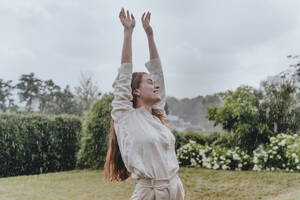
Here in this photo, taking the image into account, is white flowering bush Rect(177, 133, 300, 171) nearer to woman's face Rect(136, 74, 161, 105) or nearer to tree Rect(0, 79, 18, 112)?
woman's face Rect(136, 74, 161, 105)

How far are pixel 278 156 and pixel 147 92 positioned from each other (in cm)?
641

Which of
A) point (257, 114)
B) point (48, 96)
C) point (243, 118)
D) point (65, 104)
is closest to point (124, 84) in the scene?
point (243, 118)

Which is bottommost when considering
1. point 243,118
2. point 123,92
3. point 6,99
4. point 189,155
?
point 189,155

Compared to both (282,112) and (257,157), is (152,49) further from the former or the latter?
(282,112)

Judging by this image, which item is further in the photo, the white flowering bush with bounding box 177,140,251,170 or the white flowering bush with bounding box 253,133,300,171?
the white flowering bush with bounding box 177,140,251,170

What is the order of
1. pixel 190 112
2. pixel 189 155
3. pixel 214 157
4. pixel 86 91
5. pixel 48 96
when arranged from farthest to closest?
1. pixel 190 112
2. pixel 86 91
3. pixel 48 96
4. pixel 189 155
5. pixel 214 157

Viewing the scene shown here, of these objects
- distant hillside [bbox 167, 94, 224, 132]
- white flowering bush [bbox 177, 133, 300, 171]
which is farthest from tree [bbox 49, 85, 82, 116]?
white flowering bush [bbox 177, 133, 300, 171]

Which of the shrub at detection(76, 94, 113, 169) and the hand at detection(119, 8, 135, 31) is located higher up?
the hand at detection(119, 8, 135, 31)

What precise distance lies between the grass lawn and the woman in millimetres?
3346

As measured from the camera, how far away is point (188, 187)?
18.3ft

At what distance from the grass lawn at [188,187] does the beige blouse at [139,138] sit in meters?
3.46

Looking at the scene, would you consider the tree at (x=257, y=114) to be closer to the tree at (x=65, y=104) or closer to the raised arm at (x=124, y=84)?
the raised arm at (x=124, y=84)

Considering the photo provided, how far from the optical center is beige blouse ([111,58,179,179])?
1500 millimetres

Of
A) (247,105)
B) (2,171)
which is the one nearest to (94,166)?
(2,171)
